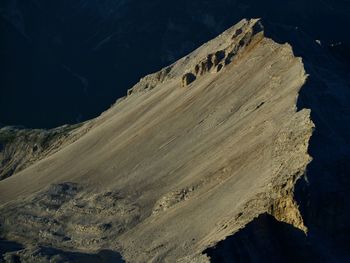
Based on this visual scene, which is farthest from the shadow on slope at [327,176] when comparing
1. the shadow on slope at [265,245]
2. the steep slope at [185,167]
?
the shadow on slope at [265,245]

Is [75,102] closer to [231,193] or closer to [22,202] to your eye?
[22,202]

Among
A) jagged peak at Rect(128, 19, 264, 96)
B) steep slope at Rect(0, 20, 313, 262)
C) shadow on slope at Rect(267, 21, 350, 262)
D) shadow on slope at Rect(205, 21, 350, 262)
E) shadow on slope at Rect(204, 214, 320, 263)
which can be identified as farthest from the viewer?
jagged peak at Rect(128, 19, 264, 96)

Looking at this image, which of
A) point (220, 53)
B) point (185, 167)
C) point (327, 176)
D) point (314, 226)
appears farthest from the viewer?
point (220, 53)

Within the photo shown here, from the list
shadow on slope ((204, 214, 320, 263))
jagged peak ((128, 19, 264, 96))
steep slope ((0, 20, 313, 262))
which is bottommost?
shadow on slope ((204, 214, 320, 263))

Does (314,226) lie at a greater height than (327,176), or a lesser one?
lesser

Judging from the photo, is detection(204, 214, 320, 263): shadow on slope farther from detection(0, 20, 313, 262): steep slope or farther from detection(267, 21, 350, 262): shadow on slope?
detection(267, 21, 350, 262): shadow on slope

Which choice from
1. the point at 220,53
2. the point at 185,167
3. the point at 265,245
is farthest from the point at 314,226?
the point at 220,53

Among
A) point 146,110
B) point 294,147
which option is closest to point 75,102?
point 146,110

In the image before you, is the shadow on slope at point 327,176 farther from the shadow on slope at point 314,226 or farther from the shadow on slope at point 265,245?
the shadow on slope at point 265,245

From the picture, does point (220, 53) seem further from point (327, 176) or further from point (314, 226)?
point (314, 226)

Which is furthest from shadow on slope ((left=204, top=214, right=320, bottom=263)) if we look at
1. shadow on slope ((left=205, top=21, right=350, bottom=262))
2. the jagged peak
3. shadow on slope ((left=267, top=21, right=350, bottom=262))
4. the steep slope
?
the jagged peak
